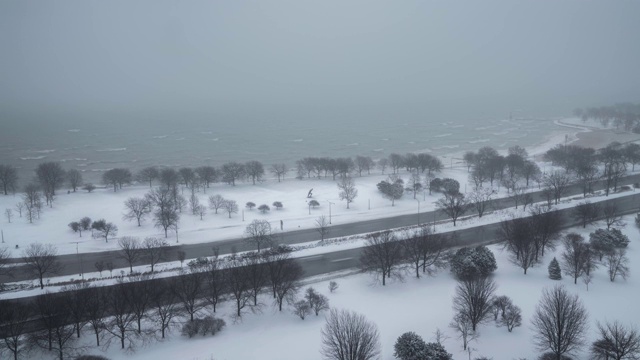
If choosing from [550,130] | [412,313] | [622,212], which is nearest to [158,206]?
[412,313]

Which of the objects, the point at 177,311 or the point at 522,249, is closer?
the point at 177,311

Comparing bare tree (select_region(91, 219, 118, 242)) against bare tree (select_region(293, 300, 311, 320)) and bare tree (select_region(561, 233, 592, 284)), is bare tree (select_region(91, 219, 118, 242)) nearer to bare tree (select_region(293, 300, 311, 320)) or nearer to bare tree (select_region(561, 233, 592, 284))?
bare tree (select_region(293, 300, 311, 320))

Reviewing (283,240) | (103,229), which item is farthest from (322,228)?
(103,229)

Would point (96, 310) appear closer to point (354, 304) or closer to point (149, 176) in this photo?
point (354, 304)

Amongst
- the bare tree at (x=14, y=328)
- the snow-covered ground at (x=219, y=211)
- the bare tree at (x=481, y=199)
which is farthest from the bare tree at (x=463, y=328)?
the snow-covered ground at (x=219, y=211)

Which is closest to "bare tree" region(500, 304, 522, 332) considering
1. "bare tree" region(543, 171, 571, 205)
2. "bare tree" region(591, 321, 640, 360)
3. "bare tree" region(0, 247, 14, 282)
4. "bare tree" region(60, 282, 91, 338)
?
"bare tree" region(591, 321, 640, 360)

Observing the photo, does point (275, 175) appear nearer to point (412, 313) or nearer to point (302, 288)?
point (302, 288)
